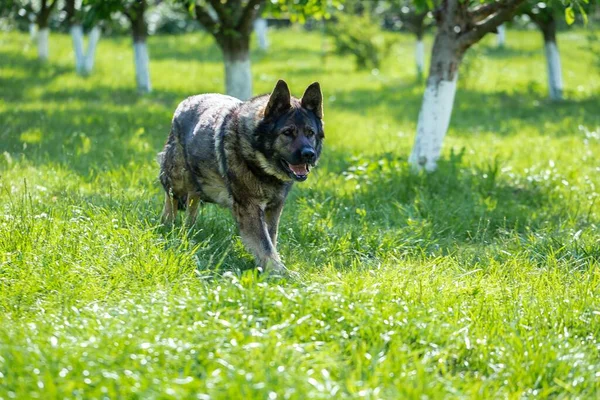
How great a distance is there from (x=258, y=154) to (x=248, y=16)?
7.15 meters

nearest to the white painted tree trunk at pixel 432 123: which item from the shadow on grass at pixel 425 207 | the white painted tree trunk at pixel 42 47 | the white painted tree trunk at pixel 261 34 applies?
the shadow on grass at pixel 425 207

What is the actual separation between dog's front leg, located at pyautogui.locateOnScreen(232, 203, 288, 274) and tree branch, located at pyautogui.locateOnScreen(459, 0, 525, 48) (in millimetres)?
4287

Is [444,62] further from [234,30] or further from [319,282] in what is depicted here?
[319,282]

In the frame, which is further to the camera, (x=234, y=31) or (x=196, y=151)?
(x=234, y=31)

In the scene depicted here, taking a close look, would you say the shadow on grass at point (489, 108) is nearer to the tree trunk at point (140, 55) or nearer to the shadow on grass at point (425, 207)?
the shadow on grass at point (425, 207)

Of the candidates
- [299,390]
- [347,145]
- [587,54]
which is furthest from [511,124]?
[587,54]

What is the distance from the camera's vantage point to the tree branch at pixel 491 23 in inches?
321

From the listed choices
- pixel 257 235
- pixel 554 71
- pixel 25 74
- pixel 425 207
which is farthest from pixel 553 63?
pixel 257 235

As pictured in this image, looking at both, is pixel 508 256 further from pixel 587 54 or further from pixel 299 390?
pixel 587 54

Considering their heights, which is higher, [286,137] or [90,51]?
[90,51]

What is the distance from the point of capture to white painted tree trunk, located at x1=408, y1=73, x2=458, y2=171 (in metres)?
8.79

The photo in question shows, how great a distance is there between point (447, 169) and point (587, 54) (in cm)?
2377

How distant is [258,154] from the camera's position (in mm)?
5406

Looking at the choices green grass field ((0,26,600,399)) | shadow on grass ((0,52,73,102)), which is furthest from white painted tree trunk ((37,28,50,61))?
green grass field ((0,26,600,399))
